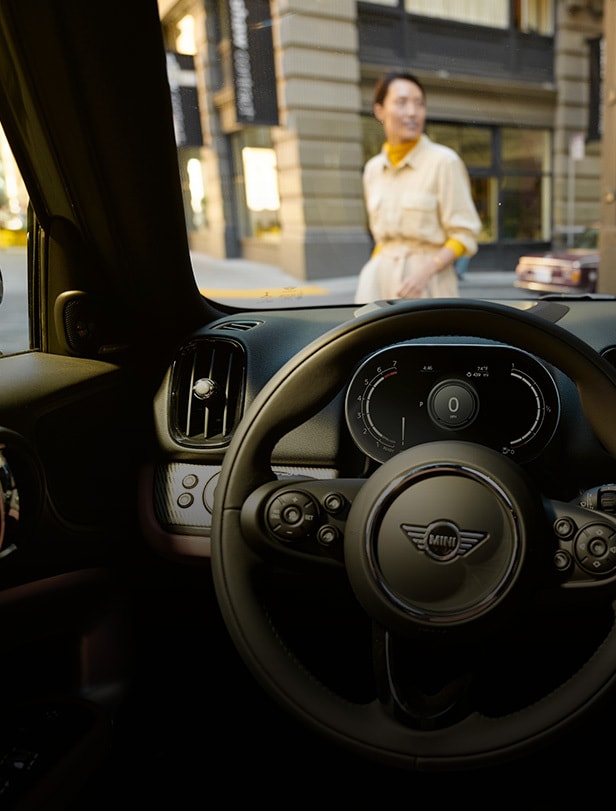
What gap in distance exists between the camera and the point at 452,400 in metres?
1.39

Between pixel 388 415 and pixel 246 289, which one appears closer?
pixel 388 415

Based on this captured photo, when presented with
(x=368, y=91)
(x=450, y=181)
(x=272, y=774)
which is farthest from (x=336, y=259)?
(x=272, y=774)

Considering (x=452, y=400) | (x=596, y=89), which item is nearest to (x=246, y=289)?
(x=452, y=400)

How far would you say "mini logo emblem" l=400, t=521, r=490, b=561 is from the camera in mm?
996

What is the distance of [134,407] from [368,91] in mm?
→ 1336

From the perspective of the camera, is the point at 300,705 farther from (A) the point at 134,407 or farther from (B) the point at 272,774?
(A) the point at 134,407

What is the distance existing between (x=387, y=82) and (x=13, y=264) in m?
1.29

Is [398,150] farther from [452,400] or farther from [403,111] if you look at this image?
[452,400]

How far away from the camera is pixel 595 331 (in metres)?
1.67

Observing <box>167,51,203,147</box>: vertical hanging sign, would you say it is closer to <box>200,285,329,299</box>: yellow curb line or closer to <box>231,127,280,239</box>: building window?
<box>200,285,329,299</box>: yellow curb line

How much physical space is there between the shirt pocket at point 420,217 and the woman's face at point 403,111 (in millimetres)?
184

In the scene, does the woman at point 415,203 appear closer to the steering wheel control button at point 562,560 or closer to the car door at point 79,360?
the car door at point 79,360

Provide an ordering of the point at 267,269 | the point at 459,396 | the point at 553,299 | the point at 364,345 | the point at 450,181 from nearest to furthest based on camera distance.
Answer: the point at 364,345 < the point at 459,396 < the point at 553,299 < the point at 450,181 < the point at 267,269

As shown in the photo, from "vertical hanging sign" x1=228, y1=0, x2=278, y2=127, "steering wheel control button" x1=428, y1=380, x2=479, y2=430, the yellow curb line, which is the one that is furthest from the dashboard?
"vertical hanging sign" x1=228, y1=0, x2=278, y2=127
